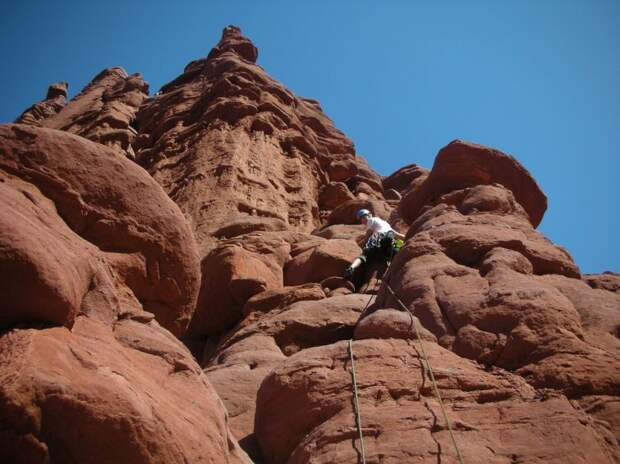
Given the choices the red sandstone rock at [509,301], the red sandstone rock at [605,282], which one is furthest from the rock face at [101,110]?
the red sandstone rock at [605,282]

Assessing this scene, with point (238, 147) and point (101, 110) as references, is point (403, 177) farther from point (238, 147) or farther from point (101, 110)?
point (101, 110)

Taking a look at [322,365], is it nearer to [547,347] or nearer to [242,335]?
[547,347]

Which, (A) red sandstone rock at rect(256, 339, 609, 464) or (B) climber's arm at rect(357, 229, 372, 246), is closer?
(A) red sandstone rock at rect(256, 339, 609, 464)

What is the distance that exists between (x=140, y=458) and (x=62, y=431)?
1.66 feet

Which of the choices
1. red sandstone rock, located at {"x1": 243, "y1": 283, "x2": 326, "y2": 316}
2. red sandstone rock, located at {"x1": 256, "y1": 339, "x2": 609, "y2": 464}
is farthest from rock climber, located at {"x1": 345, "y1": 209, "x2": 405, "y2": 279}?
red sandstone rock, located at {"x1": 256, "y1": 339, "x2": 609, "y2": 464}

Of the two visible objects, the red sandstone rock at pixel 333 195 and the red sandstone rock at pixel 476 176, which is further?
the red sandstone rock at pixel 333 195

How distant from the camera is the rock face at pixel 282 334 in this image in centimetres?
371

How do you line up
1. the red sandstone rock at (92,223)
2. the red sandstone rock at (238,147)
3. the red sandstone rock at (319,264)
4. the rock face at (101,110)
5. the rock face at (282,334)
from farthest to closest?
the rock face at (101,110)
the red sandstone rock at (238,147)
the red sandstone rock at (319,264)
the red sandstone rock at (92,223)
the rock face at (282,334)

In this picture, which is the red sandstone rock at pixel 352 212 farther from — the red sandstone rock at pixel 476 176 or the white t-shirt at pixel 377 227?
the white t-shirt at pixel 377 227

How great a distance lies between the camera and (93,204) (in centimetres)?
578

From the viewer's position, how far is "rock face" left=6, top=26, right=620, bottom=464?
371 centimetres

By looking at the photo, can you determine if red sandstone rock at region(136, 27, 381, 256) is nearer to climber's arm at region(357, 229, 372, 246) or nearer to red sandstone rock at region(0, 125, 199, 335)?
climber's arm at region(357, 229, 372, 246)

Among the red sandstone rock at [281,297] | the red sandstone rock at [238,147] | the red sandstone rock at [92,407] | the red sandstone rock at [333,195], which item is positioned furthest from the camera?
the red sandstone rock at [333,195]

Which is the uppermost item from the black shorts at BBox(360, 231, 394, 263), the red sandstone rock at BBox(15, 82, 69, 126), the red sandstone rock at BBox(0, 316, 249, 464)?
the red sandstone rock at BBox(15, 82, 69, 126)
